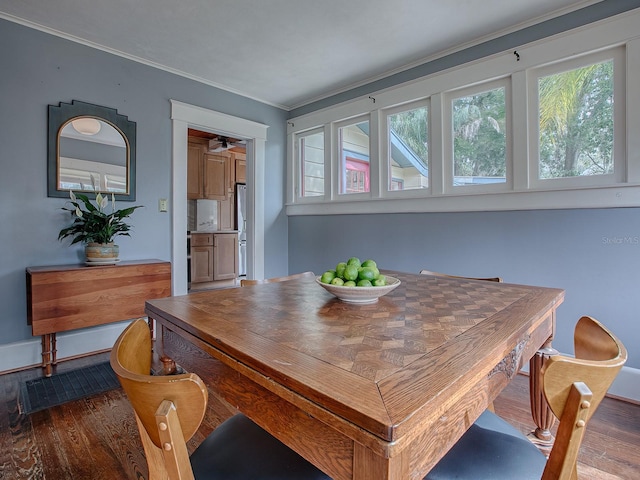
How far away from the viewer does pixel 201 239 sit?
5.12m

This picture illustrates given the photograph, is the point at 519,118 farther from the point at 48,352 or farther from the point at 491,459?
the point at 48,352

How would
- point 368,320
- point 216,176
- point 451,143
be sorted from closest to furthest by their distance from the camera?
point 368,320 < point 451,143 < point 216,176

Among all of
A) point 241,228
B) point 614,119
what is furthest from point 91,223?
point 614,119

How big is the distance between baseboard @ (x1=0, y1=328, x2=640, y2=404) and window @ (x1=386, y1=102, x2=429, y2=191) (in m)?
1.74

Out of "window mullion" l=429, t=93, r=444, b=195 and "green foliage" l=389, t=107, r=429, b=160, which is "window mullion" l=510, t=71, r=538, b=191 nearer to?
"window mullion" l=429, t=93, r=444, b=195

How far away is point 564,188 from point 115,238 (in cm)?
336

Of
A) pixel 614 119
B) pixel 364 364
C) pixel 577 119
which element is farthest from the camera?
pixel 577 119

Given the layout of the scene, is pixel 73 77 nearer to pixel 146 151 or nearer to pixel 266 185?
pixel 146 151

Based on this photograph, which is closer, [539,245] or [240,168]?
[539,245]

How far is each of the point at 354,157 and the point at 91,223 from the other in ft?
8.04

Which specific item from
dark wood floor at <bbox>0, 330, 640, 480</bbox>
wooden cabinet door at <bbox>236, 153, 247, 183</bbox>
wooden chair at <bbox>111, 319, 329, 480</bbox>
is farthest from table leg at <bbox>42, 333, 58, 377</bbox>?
wooden cabinet door at <bbox>236, 153, 247, 183</bbox>

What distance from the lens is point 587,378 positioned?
590 millimetres

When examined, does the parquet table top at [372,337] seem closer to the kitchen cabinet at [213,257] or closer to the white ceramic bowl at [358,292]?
the white ceramic bowl at [358,292]

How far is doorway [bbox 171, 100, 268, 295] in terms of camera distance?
3172mm
